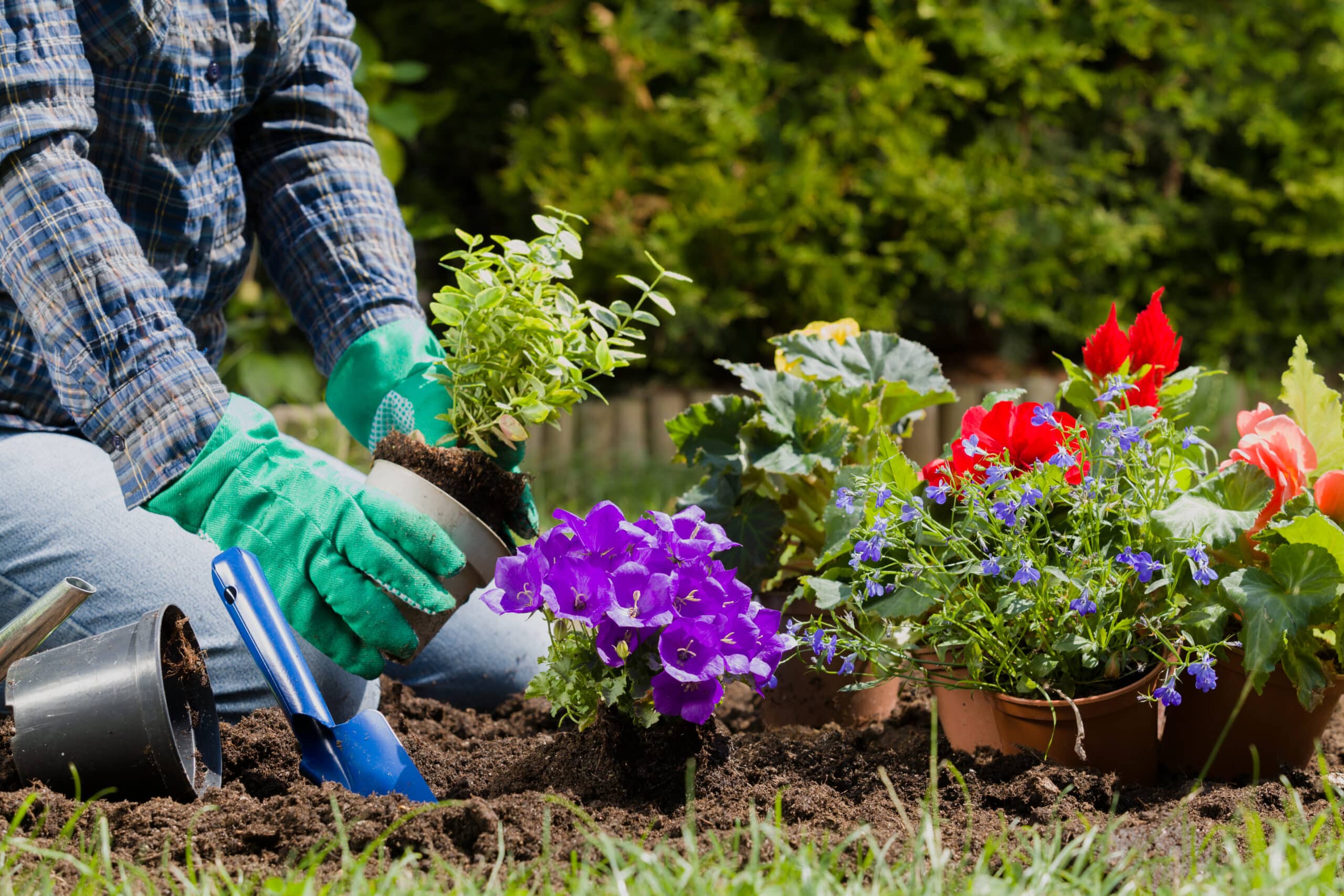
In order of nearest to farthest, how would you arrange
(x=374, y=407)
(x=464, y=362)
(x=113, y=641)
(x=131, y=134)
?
(x=113, y=641) → (x=464, y=362) → (x=131, y=134) → (x=374, y=407)

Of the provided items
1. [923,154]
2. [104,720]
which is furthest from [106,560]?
[923,154]

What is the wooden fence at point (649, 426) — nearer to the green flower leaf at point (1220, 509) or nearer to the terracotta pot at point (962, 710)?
the terracotta pot at point (962, 710)

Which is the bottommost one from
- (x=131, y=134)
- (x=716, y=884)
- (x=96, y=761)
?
(x=96, y=761)

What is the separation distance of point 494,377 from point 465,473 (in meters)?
0.14

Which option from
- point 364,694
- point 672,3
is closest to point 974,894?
point 364,694

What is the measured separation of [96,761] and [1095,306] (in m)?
3.68

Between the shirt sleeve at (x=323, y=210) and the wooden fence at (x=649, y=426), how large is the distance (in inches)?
79.8

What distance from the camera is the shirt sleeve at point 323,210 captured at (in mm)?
1942

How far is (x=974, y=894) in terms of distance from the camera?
982 millimetres

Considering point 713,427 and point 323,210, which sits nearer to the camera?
point 713,427

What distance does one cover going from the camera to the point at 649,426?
426 cm

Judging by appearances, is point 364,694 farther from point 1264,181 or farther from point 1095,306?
point 1264,181

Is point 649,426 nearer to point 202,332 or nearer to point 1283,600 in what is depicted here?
point 202,332

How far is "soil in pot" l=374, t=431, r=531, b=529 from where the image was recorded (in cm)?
151
